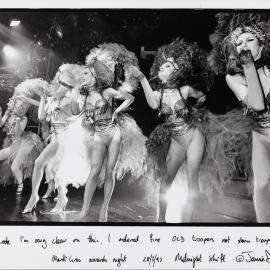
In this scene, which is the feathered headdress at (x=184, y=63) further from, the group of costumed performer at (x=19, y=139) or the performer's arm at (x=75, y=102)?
the group of costumed performer at (x=19, y=139)

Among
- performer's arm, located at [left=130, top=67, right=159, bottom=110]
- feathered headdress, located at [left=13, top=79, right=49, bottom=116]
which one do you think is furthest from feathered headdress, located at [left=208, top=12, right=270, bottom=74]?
feathered headdress, located at [left=13, top=79, right=49, bottom=116]

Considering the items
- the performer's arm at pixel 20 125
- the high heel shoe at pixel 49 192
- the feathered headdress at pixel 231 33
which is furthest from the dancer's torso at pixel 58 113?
the feathered headdress at pixel 231 33

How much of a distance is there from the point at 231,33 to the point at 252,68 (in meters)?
0.17

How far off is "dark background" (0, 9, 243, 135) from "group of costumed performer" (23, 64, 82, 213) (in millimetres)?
44

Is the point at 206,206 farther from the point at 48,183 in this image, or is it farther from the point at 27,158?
the point at 27,158

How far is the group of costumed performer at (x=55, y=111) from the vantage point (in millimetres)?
1393

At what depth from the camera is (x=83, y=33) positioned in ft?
4.70

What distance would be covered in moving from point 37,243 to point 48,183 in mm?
235

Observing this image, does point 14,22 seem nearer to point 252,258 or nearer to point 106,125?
point 106,125

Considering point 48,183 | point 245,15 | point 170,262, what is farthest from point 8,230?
point 245,15

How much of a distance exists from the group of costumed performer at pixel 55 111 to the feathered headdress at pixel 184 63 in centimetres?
34

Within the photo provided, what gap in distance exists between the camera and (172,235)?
1.29 m

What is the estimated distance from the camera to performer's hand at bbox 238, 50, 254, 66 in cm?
139

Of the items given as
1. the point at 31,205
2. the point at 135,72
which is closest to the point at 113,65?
the point at 135,72
